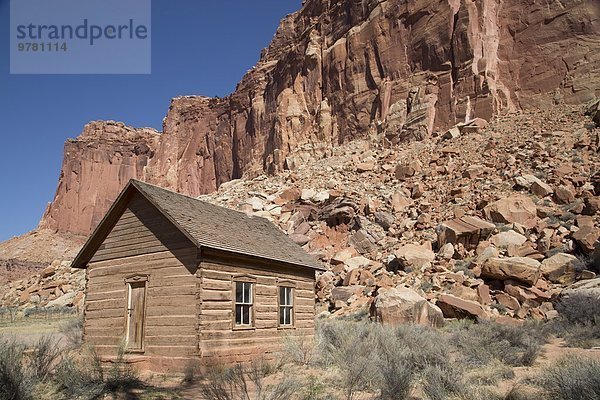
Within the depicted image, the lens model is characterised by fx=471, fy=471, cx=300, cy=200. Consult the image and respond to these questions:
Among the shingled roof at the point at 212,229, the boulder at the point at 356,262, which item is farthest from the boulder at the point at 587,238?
the shingled roof at the point at 212,229

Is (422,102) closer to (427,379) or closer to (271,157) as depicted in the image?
(271,157)

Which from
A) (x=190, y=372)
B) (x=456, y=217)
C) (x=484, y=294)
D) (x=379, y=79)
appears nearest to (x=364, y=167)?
(x=456, y=217)

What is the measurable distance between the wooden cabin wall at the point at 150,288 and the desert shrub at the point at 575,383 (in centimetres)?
770

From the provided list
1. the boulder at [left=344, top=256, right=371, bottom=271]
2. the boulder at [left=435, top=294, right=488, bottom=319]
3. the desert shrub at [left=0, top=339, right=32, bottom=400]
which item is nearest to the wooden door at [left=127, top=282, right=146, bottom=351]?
the desert shrub at [left=0, top=339, right=32, bottom=400]

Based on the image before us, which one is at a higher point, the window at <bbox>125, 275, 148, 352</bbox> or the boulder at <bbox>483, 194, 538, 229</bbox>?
the boulder at <bbox>483, 194, 538, 229</bbox>

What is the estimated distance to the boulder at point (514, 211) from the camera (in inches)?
991

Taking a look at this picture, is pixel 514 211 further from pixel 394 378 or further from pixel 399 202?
pixel 394 378

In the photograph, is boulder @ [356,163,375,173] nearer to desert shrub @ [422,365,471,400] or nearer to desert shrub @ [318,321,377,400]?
desert shrub @ [318,321,377,400]

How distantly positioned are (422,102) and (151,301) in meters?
37.4

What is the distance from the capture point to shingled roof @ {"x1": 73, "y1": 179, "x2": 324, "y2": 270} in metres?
12.6

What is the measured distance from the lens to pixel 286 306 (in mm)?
15031

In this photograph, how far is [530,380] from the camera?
9.02m

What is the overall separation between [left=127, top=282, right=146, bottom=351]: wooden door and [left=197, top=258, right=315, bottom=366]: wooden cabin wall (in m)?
2.19

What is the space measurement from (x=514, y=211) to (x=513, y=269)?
7.16 meters
